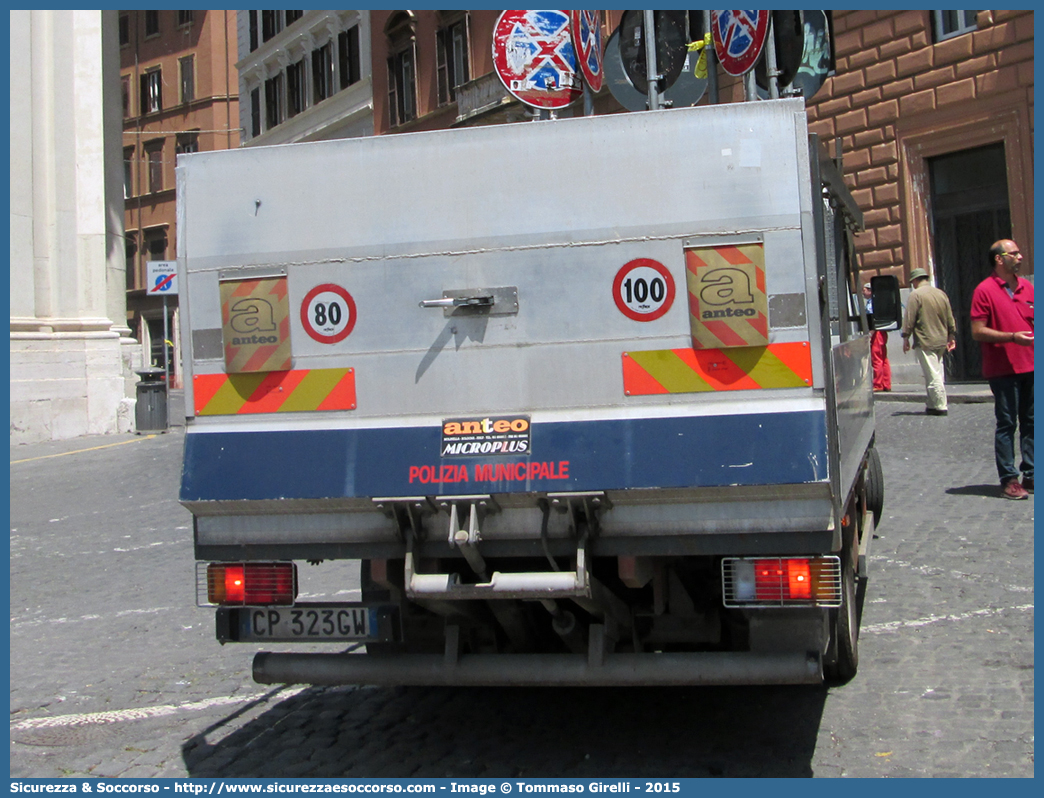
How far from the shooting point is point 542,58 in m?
8.65

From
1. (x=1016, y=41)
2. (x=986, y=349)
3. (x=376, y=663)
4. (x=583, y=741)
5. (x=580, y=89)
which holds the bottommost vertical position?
(x=583, y=741)

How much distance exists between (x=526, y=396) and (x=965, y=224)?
55.1ft

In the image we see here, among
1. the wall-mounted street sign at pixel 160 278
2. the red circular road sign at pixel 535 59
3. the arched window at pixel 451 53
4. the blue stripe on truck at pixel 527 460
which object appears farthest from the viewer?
the arched window at pixel 451 53

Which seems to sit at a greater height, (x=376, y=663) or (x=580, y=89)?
(x=580, y=89)

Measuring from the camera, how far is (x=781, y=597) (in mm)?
3941

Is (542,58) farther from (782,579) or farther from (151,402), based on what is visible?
(151,402)

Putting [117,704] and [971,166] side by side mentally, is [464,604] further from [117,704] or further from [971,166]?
[971,166]

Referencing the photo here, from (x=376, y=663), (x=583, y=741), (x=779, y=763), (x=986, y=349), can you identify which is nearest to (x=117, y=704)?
(x=376, y=663)

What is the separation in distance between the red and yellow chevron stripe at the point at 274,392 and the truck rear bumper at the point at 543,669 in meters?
0.95

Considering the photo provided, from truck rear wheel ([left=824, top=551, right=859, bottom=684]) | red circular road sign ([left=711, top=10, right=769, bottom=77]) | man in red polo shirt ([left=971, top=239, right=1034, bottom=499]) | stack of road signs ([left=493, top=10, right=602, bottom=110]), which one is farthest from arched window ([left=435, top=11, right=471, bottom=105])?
truck rear wheel ([left=824, top=551, right=859, bottom=684])

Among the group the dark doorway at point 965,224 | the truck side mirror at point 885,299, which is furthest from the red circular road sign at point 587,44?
the dark doorway at point 965,224

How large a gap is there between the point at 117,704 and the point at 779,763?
3051mm

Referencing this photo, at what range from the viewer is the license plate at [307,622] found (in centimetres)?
434

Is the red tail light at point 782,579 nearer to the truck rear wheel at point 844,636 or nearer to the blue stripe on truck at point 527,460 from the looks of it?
the blue stripe on truck at point 527,460
